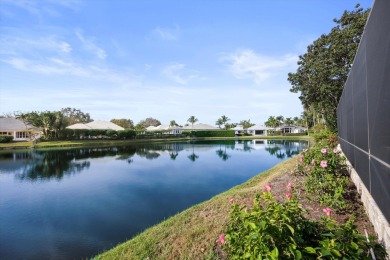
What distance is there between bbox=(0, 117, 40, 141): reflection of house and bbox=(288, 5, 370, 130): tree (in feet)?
141

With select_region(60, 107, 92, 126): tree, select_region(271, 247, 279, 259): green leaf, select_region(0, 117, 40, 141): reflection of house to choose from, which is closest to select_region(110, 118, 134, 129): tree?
select_region(60, 107, 92, 126): tree

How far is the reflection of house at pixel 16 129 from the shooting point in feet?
141

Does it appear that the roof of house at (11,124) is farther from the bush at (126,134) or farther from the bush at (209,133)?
the bush at (209,133)

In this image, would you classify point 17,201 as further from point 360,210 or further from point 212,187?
point 360,210

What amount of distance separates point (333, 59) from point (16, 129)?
50.6m

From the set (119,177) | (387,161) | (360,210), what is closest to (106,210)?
(119,177)

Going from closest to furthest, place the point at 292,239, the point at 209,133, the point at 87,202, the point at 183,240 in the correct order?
1. the point at 292,239
2. the point at 183,240
3. the point at 87,202
4. the point at 209,133

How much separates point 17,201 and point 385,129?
40.7 feet

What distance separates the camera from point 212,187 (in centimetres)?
1155

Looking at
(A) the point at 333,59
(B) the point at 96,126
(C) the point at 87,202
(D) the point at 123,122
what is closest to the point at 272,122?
(D) the point at 123,122

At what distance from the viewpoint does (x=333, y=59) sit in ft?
60.0

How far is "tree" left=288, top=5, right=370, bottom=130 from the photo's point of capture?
17486mm

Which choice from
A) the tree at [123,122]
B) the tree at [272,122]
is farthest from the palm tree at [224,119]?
the tree at [123,122]

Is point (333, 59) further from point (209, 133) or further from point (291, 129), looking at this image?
point (291, 129)
